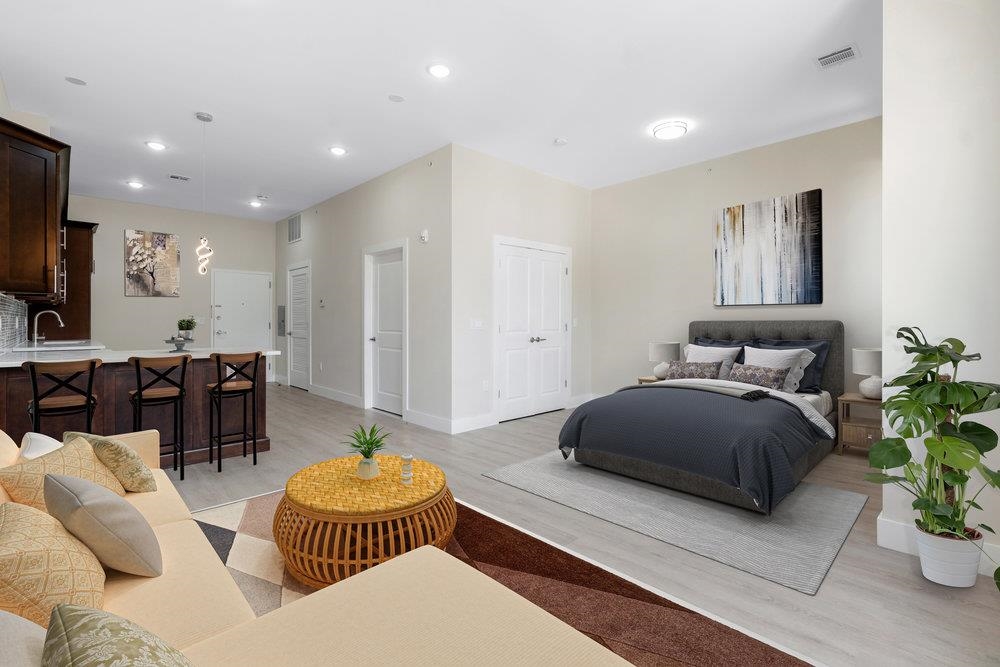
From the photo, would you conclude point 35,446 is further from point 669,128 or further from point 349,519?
point 669,128

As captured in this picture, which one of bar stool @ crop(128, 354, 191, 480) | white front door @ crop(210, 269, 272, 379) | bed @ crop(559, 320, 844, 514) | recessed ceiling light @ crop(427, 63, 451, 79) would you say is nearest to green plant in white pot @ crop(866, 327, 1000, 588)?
bed @ crop(559, 320, 844, 514)

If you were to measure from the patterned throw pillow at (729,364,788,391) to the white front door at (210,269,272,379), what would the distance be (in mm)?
6860

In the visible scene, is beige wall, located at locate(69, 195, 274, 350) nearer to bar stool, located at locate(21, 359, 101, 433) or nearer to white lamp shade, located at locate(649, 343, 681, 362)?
bar stool, located at locate(21, 359, 101, 433)

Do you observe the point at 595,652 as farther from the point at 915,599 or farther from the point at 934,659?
the point at 915,599

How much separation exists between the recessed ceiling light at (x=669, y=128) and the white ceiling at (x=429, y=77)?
5.7 inches

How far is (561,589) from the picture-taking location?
210 centimetres

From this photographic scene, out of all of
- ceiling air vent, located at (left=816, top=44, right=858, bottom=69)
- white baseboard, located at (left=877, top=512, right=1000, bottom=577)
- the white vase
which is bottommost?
white baseboard, located at (left=877, top=512, right=1000, bottom=577)

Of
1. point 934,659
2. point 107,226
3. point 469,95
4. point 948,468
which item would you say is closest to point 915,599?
point 934,659

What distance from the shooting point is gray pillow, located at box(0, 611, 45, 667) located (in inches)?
27.1

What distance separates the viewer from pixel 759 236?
4906 mm

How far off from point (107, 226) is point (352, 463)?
6867mm

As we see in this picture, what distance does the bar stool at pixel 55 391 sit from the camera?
2990 mm

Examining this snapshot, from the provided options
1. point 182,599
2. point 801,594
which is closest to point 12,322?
point 182,599

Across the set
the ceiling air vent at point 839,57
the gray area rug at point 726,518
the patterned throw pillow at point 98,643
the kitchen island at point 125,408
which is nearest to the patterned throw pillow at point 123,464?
the patterned throw pillow at point 98,643
